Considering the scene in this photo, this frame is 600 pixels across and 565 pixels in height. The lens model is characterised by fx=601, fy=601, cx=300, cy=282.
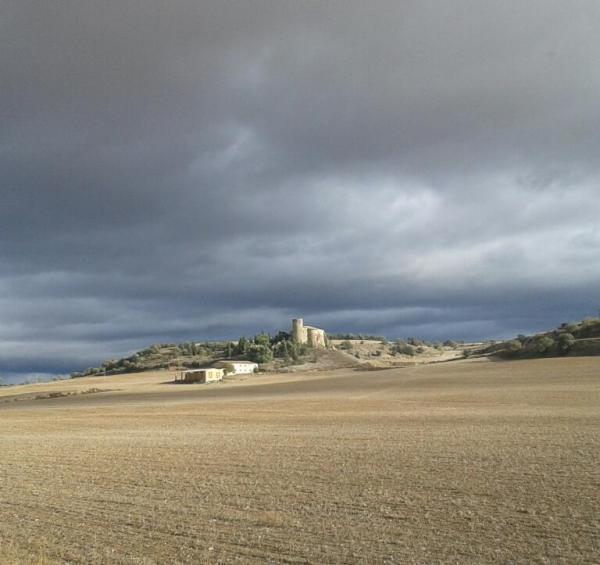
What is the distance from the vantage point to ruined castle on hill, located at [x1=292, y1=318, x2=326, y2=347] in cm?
18800

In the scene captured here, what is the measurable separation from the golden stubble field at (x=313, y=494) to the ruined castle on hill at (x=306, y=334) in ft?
518

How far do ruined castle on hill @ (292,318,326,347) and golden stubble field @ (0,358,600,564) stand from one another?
157740 millimetres

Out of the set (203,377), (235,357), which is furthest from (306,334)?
(203,377)

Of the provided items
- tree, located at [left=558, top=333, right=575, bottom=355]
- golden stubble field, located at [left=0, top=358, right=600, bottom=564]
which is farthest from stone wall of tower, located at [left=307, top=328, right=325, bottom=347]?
golden stubble field, located at [left=0, top=358, right=600, bottom=564]

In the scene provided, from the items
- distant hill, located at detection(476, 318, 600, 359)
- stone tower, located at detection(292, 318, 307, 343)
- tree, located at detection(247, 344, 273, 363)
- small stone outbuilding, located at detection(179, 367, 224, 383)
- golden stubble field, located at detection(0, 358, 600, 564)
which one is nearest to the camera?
golden stubble field, located at detection(0, 358, 600, 564)

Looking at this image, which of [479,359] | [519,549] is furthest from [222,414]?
[479,359]

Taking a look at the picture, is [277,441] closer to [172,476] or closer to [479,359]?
[172,476]

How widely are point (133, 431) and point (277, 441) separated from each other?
11145mm

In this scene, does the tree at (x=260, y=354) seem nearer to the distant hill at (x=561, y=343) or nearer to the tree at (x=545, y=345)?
the distant hill at (x=561, y=343)

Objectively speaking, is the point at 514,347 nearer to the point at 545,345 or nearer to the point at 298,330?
the point at 545,345

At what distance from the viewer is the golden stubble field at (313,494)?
1095 cm

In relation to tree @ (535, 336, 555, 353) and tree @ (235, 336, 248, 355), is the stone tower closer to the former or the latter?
tree @ (235, 336, 248, 355)

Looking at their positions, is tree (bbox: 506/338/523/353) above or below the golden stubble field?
above

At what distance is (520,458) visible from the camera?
1861cm
